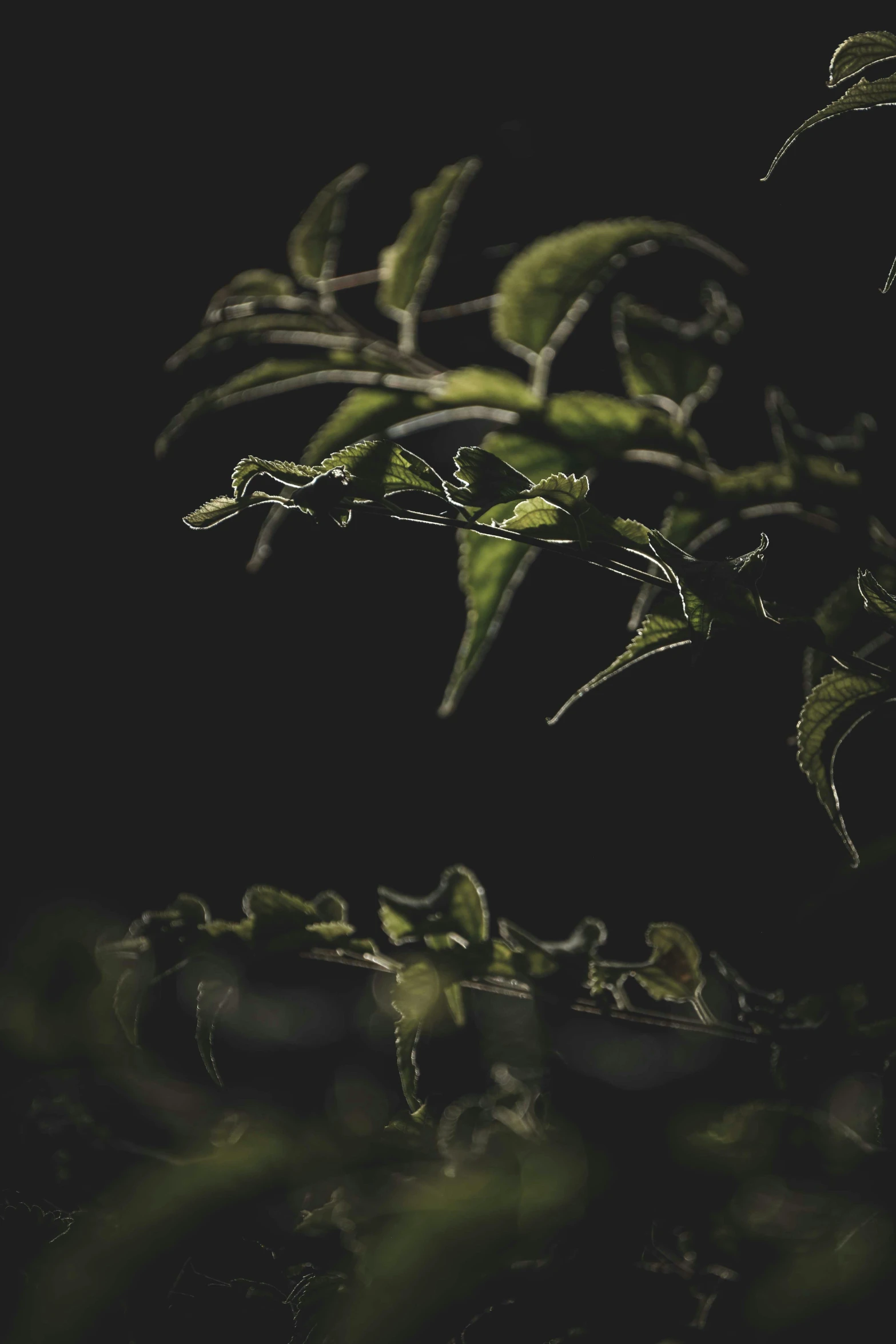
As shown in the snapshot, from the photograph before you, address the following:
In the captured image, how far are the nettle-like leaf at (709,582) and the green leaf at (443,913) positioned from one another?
0.12 metres

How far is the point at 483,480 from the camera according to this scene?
0.53 feet

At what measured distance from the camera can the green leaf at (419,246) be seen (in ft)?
1.03

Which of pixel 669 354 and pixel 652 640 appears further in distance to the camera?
pixel 669 354

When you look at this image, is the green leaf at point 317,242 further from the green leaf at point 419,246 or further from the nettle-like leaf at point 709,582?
the nettle-like leaf at point 709,582

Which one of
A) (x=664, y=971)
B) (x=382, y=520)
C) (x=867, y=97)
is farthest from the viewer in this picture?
(x=382, y=520)

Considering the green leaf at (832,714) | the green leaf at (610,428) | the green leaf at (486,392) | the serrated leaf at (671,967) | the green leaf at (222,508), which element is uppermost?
the green leaf at (222,508)

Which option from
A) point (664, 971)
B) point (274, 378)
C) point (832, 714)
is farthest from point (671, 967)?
point (274, 378)

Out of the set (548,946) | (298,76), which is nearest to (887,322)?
(548,946)

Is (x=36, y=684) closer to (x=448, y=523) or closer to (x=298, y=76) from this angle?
(x=298, y=76)

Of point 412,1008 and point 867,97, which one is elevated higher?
point 867,97

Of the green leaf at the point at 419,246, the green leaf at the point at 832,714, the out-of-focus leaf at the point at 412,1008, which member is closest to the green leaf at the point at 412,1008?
the out-of-focus leaf at the point at 412,1008

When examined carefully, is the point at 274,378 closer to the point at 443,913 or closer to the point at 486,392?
the point at 486,392

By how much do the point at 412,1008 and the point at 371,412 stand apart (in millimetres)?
172

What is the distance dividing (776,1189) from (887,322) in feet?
1.39
